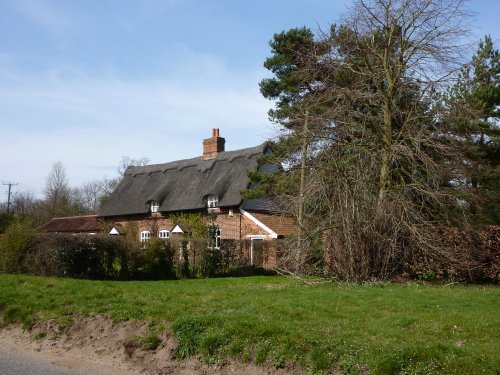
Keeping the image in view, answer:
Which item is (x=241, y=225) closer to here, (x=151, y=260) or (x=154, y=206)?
(x=154, y=206)

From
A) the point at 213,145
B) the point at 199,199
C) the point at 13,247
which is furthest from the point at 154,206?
the point at 13,247

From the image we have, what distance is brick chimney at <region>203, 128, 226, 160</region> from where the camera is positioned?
136 feet

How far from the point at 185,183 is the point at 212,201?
4.68 m

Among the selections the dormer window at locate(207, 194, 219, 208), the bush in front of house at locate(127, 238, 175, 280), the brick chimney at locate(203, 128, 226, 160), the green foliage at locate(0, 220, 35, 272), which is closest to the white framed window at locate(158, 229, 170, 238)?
the dormer window at locate(207, 194, 219, 208)

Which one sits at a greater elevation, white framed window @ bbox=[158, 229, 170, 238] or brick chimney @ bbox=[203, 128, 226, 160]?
brick chimney @ bbox=[203, 128, 226, 160]

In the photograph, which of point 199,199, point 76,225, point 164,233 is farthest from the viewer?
point 76,225

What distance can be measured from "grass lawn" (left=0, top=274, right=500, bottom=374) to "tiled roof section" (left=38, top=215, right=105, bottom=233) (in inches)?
1274

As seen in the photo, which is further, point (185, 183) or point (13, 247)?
point (185, 183)

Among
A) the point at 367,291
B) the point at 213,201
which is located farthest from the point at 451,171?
the point at 213,201

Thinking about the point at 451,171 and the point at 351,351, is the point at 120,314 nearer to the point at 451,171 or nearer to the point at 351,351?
the point at 351,351

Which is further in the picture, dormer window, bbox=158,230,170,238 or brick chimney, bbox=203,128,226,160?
brick chimney, bbox=203,128,226,160

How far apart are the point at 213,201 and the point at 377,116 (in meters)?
19.1

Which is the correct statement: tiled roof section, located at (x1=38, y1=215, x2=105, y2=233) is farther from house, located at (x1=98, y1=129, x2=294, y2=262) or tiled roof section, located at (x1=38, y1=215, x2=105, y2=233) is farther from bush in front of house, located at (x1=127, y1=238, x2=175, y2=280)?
bush in front of house, located at (x1=127, y1=238, x2=175, y2=280)

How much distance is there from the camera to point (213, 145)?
41.6 m
